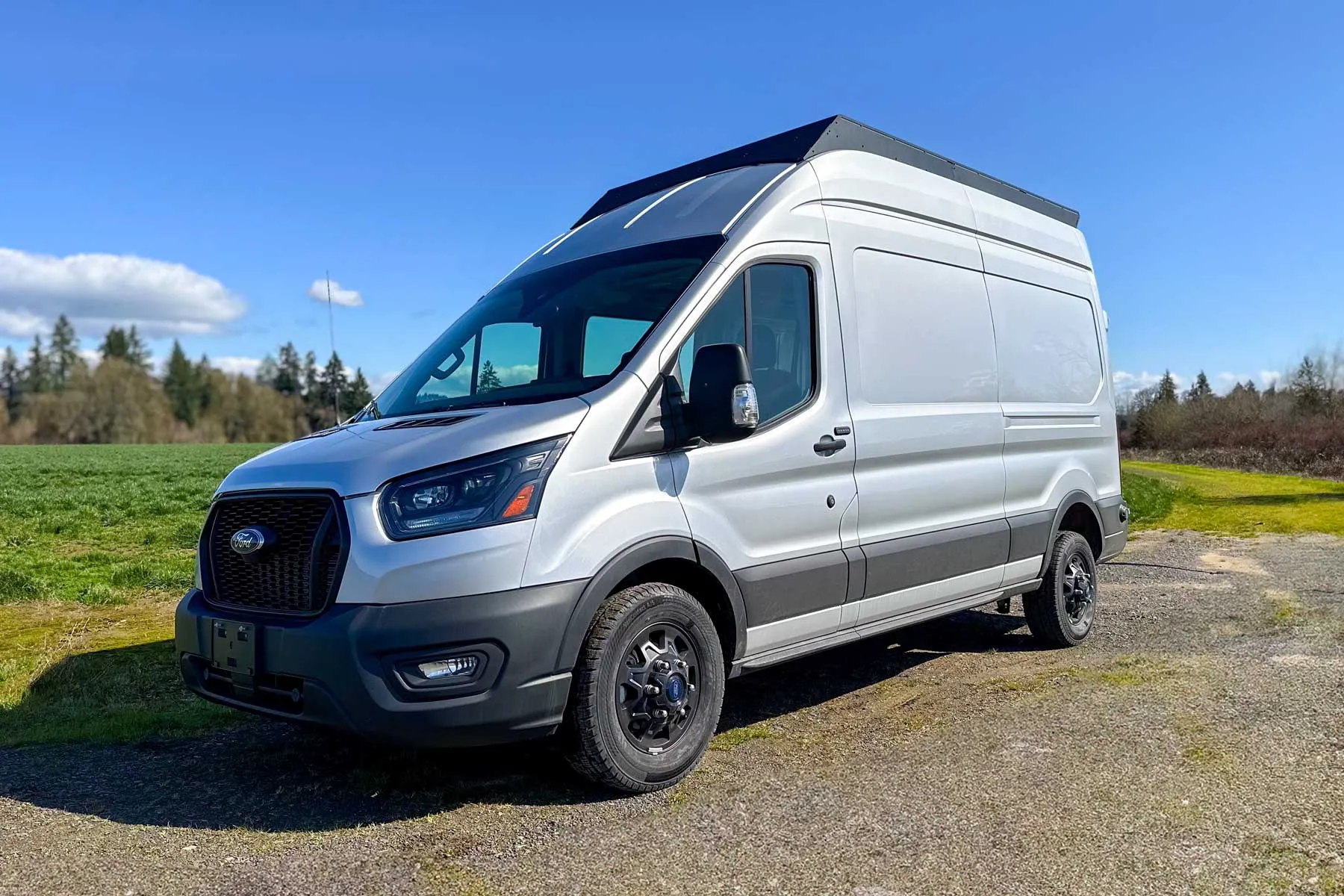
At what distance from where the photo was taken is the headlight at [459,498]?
3.70 metres

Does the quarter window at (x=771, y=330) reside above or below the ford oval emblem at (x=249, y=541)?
above

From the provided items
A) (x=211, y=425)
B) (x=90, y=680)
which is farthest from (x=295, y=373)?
(x=90, y=680)

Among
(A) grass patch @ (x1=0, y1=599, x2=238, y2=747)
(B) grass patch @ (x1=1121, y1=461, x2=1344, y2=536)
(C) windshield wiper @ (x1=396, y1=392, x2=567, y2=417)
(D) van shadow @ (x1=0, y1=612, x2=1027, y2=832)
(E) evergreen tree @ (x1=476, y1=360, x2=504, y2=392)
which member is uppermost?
(E) evergreen tree @ (x1=476, y1=360, x2=504, y2=392)

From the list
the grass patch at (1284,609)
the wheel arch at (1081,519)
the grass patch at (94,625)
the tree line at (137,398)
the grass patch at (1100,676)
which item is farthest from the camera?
the tree line at (137,398)

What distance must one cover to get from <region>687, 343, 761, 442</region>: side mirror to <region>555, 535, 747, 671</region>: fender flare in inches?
19.4

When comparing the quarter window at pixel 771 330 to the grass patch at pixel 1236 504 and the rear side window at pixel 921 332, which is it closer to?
the rear side window at pixel 921 332

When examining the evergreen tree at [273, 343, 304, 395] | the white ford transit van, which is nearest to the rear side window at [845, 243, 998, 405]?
the white ford transit van

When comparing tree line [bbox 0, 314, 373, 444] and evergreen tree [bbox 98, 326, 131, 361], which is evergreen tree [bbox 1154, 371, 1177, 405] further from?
evergreen tree [bbox 98, 326, 131, 361]

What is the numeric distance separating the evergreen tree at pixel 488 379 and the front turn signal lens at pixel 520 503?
1022 mm

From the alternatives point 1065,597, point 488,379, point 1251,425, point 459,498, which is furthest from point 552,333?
point 1251,425

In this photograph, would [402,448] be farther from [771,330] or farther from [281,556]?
[771,330]

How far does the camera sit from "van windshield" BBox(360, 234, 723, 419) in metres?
4.43

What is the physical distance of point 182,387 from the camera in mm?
117188

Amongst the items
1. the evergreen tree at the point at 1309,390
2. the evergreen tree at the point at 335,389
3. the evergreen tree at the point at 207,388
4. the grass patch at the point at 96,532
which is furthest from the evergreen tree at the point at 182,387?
the evergreen tree at the point at 335,389
